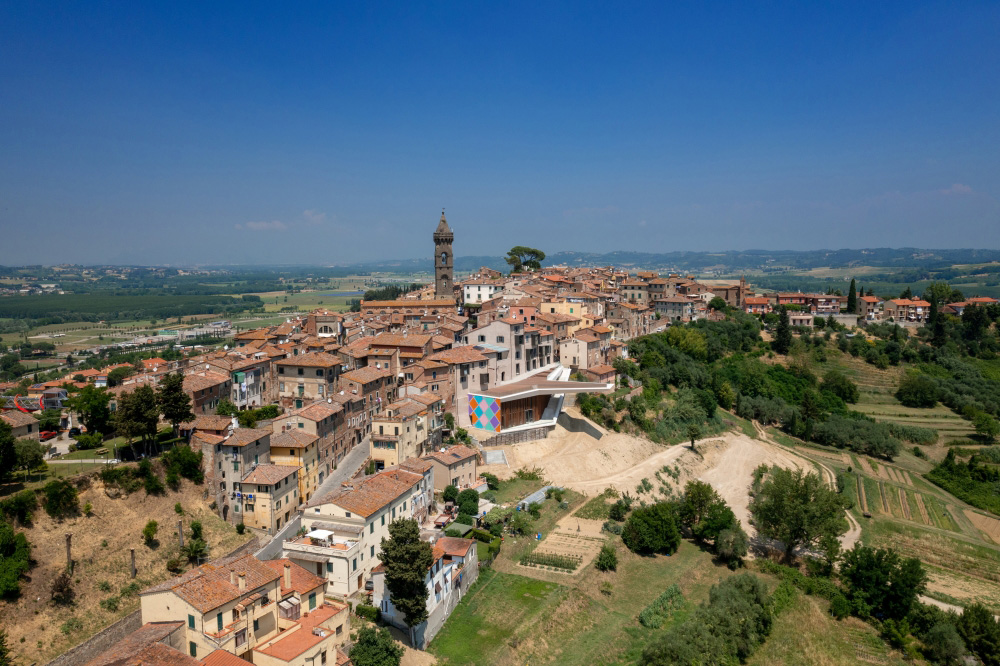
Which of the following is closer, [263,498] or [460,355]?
[263,498]

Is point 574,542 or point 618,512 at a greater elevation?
point 618,512

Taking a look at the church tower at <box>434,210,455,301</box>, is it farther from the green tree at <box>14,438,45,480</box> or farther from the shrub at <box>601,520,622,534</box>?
the green tree at <box>14,438,45,480</box>

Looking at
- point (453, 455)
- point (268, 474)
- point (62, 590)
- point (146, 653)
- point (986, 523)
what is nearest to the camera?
point (146, 653)

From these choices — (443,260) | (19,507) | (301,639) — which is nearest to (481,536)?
(301,639)

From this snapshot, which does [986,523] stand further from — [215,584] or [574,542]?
[215,584]

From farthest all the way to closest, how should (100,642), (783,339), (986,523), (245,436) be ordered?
(783,339) < (986,523) < (245,436) < (100,642)

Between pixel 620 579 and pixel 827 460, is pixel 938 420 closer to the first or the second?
pixel 827 460

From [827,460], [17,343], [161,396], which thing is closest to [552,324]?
[827,460]
